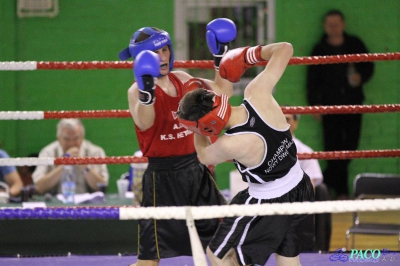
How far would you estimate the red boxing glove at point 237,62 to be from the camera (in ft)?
8.77

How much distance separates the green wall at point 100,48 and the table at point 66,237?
8.56 feet

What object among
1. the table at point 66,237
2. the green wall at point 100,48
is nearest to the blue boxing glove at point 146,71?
the table at point 66,237

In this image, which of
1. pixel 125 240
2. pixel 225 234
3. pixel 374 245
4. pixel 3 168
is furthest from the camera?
pixel 374 245

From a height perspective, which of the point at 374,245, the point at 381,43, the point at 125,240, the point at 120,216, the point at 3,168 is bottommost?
the point at 374,245

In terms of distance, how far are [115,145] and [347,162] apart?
229 centimetres

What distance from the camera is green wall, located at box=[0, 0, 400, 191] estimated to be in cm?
662

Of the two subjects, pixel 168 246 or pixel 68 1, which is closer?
pixel 168 246

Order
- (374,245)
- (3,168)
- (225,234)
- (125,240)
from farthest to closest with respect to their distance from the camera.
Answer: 1. (374,245)
2. (3,168)
3. (125,240)
4. (225,234)

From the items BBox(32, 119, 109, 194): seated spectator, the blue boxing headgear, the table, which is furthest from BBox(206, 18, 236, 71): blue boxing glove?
BBox(32, 119, 109, 194): seated spectator

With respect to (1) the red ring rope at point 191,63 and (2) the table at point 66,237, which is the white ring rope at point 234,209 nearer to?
(1) the red ring rope at point 191,63

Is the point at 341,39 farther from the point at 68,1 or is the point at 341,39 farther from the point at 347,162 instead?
the point at 68,1

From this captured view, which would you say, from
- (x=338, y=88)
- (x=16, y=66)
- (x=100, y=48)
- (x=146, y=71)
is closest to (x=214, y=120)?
→ (x=146, y=71)

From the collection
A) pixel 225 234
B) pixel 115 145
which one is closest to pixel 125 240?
pixel 225 234

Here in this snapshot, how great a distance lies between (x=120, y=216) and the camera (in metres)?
1.99
